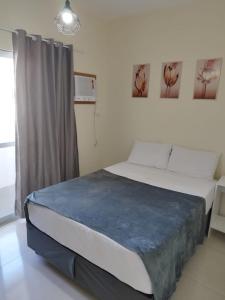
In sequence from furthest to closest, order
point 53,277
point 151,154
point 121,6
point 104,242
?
point 151,154
point 121,6
point 53,277
point 104,242

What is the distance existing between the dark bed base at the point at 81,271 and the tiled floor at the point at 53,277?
105 millimetres

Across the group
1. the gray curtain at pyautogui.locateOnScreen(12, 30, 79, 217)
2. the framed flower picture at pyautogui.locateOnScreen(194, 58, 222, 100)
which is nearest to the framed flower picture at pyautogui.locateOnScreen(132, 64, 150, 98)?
the framed flower picture at pyautogui.locateOnScreen(194, 58, 222, 100)

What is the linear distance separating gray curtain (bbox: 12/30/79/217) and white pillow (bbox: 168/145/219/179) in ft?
4.52

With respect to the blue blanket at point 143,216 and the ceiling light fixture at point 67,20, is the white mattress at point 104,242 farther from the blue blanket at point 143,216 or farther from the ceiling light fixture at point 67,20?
the ceiling light fixture at point 67,20

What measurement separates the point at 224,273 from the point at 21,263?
71.2 inches

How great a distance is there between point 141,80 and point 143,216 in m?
2.11

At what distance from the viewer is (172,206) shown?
6.02 feet

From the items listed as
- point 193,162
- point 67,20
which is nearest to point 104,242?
point 193,162

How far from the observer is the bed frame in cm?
137

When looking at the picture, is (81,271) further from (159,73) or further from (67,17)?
(159,73)

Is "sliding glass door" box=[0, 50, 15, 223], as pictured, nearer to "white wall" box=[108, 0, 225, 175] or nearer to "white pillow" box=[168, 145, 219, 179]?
"white wall" box=[108, 0, 225, 175]

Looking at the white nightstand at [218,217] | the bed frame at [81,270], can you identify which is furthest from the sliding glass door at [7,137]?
the white nightstand at [218,217]

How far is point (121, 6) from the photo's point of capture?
274cm

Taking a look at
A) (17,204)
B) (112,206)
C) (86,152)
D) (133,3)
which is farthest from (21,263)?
(133,3)
